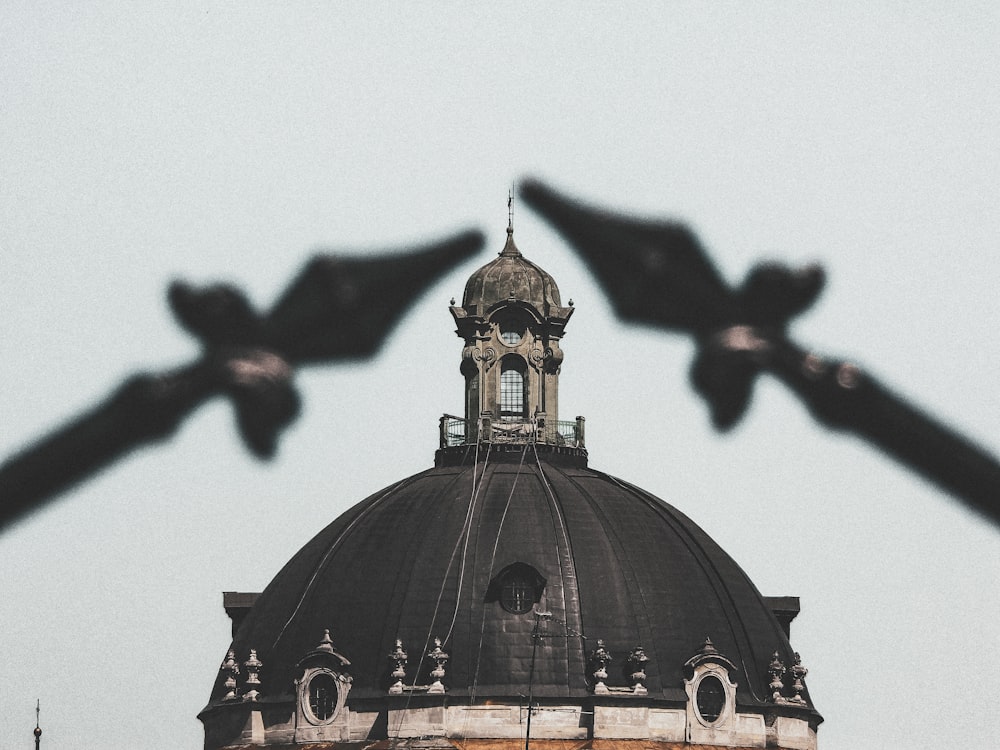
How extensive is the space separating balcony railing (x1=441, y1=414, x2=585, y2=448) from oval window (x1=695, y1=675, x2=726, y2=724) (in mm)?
13281

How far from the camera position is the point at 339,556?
104062mm

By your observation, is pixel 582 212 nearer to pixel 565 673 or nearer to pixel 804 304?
pixel 804 304

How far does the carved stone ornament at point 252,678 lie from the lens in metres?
103

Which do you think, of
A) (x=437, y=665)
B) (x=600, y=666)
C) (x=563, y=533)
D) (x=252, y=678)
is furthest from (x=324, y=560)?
(x=600, y=666)

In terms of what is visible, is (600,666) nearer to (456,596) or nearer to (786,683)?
(456,596)

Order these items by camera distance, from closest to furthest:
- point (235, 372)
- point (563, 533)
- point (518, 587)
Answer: point (235, 372) < point (518, 587) < point (563, 533)

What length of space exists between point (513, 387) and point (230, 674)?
18537 mm

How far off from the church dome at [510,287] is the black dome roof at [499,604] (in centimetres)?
967

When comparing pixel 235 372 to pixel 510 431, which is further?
pixel 510 431

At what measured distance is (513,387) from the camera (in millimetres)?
113938

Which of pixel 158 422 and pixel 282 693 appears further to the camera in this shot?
pixel 282 693

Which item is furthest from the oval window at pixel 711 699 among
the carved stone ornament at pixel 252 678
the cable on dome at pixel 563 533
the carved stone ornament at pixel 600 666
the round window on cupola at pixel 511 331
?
the round window on cupola at pixel 511 331

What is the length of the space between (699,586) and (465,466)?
11.6 m

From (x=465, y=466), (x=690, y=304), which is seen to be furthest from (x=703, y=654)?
(x=690, y=304)
